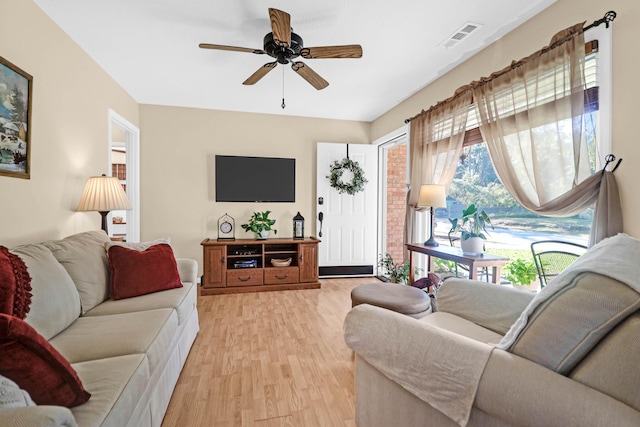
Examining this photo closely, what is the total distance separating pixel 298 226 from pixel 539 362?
369 centimetres

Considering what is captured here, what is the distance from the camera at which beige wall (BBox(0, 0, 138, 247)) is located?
1.88 metres

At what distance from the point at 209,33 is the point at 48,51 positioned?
1.15m

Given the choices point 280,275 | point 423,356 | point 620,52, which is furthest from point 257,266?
point 620,52

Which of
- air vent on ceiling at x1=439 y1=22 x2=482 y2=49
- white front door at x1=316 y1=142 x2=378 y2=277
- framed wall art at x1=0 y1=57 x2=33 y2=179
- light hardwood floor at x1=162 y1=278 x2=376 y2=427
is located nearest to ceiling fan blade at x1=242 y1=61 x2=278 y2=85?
air vent on ceiling at x1=439 y1=22 x2=482 y2=49

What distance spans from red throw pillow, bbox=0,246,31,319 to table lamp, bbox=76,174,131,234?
1.09 metres

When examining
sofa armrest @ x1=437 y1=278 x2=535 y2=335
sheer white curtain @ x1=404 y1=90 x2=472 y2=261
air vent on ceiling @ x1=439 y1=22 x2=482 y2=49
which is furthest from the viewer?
sheer white curtain @ x1=404 y1=90 x2=472 y2=261

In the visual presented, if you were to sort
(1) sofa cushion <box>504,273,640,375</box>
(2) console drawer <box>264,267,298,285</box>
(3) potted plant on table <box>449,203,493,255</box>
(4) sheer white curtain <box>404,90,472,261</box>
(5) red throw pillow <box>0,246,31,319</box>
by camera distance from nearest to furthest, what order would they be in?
(1) sofa cushion <box>504,273,640,375</box>, (5) red throw pillow <box>0,246,31,319</box>, (3) potted plant on table <box>449,203,493,255</box>, (4) sheer white curtain <box>404,90,472,261</box>, (2) console drawer <box>264,267,298,285</box>

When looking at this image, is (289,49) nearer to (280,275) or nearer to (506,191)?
(506,191)

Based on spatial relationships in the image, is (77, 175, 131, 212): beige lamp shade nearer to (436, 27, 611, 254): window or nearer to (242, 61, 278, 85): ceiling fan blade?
(242, 61, 278, 85): ceiling fan blade

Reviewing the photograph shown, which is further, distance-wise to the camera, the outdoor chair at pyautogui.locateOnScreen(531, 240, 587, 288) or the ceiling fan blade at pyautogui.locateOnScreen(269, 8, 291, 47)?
the outdoor chair at pyautogui.locateOnScreen(531, 240, 587, 288)

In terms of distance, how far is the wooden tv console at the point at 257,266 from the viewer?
3.84 meters

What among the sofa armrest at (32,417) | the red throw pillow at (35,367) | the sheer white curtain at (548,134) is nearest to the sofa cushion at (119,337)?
the red throw pillow at (35,367)

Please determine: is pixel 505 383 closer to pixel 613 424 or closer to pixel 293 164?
pixel 613 424

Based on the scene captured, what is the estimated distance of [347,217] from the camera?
15.2 feet
